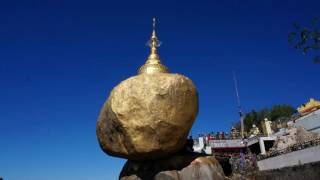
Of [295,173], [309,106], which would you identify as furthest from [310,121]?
[295,173]

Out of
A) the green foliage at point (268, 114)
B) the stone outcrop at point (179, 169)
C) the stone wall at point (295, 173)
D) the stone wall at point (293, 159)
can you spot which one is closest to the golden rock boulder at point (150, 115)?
the stone outcrop at point (179, 169)

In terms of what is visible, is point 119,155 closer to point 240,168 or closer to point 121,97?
point 121,97

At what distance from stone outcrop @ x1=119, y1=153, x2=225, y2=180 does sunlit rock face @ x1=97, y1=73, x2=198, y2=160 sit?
1.32 ft

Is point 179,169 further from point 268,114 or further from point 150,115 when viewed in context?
point 268,114

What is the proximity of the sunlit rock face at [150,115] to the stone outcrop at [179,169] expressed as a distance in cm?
40

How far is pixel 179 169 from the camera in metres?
10.9

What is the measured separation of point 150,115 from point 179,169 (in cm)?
192

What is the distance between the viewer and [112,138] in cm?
1079

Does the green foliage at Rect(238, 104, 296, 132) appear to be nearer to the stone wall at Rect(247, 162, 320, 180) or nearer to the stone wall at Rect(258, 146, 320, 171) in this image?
the stone wall at Rect(258, 146, 320, 171)

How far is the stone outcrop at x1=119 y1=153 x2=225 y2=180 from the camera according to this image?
35.0 ft

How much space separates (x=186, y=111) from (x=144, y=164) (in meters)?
2.07

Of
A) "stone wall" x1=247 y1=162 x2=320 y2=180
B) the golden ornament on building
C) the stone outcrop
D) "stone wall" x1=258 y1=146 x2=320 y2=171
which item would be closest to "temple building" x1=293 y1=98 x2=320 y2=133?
the golden ornament on building

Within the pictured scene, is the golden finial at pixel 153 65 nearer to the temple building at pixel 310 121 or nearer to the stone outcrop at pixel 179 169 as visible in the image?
the stone outcrop at pixel 179 169

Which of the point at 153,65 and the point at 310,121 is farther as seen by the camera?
the point at 310,121
